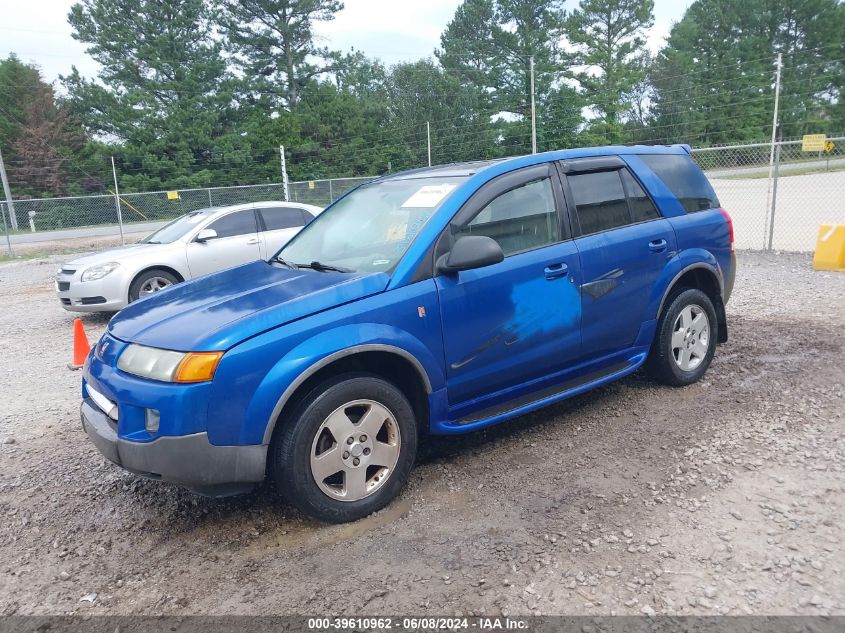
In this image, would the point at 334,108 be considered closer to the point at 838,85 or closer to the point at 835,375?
the point at 838,85

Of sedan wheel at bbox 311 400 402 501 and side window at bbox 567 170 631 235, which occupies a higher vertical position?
side window at bbox 567 170 631 235

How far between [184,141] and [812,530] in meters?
42.6

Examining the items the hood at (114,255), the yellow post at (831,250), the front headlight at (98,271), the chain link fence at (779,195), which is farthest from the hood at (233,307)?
the yellow post at (831,250)

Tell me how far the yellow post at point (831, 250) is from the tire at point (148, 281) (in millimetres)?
9591

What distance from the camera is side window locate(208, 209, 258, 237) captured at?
31.6 ft

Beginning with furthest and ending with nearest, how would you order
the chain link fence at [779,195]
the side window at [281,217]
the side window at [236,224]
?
the chain link fence at [779,195]
the side window at [281,217]
the side window at [236,224]

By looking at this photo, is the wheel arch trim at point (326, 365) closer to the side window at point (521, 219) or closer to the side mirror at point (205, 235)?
the side window at point (521, 219)

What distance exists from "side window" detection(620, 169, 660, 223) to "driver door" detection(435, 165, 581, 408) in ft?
2.28

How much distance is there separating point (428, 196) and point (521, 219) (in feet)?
2.00

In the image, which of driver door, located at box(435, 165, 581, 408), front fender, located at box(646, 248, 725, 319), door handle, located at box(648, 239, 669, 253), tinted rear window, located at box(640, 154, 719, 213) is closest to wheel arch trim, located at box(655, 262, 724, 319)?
front fender, located at box(646, 248, 725, 319)

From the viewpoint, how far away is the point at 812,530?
3.02m

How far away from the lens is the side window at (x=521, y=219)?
12.7 ft

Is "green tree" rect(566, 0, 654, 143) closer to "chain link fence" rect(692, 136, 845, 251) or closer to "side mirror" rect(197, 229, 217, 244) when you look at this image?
"chain link fence" rect(692, 136, 845, 251)

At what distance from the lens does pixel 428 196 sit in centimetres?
396
